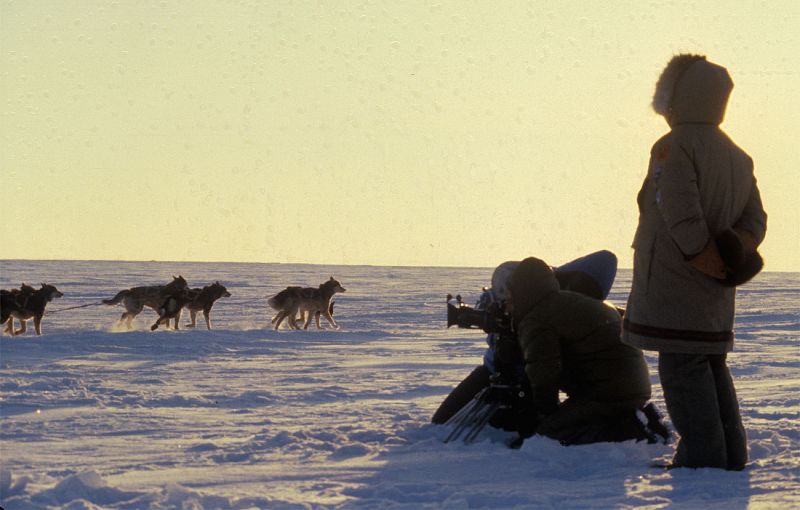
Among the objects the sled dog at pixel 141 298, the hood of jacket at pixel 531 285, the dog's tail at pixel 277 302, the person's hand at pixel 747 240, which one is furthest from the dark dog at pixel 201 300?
the person's hand at pixel 747 240

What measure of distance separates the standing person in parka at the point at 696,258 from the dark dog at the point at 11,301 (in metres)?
14.2

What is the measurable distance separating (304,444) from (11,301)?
12956 mm

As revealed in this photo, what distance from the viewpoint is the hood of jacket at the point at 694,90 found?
5.06 metres

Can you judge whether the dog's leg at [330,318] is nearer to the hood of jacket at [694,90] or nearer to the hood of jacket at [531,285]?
the hood of jacket at [531,285]

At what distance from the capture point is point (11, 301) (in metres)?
17.7

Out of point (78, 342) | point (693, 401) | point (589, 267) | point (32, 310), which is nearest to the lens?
point (693, 401)

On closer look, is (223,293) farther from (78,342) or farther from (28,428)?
(28,428)

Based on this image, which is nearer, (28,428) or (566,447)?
(566,447)

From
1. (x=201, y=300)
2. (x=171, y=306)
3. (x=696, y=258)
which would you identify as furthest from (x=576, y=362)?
(x=201, y=300)

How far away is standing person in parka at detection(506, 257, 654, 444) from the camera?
578 centimetres

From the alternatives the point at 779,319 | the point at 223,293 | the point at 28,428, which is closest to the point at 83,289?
the point at 223,293

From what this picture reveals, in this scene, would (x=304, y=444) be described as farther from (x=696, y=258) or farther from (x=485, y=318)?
(x=696, y=258)

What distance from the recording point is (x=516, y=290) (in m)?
5.90

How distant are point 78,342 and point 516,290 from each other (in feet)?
31.5
